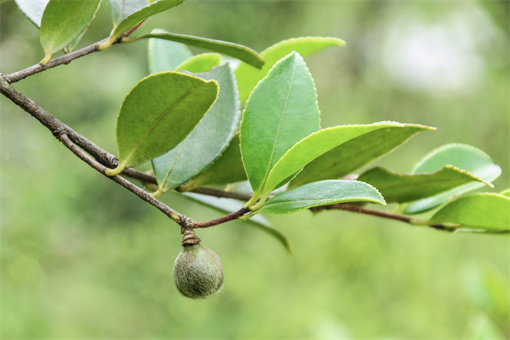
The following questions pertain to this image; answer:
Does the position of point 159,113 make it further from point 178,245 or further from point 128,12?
point 178,245

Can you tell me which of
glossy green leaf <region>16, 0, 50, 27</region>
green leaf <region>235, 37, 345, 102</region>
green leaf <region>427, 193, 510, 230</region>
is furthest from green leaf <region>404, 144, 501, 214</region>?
glossy green leaf <region>16, 0, 50, 27</region>

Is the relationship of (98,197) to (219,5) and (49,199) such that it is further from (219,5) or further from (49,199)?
(219,5)

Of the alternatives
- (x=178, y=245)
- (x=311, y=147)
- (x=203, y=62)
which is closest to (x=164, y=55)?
(x=203, y=62)

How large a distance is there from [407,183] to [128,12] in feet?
0.92

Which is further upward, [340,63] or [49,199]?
[340,63]

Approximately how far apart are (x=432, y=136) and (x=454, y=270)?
162cm

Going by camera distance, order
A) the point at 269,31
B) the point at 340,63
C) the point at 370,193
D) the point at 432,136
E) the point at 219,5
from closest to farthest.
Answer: the point at 370,193, the point at 219,5, the point at 269,31, the point at 432,136, the point at 340,63

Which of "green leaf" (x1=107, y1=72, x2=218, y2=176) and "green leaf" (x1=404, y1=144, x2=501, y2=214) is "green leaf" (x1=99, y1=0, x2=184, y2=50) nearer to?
"green leaf" (x1=107, y1=72, x2=218, y2=176)

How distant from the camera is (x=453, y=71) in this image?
4.59 meters

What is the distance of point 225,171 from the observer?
507 mm

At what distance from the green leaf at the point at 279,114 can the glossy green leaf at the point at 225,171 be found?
75mm

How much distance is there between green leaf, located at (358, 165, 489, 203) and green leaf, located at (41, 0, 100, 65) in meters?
0.26

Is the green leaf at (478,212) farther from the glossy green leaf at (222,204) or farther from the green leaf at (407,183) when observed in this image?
the glossy green leaf at (222,204)

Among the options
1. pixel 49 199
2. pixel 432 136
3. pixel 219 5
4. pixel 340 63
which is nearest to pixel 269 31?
pixel 219 5
